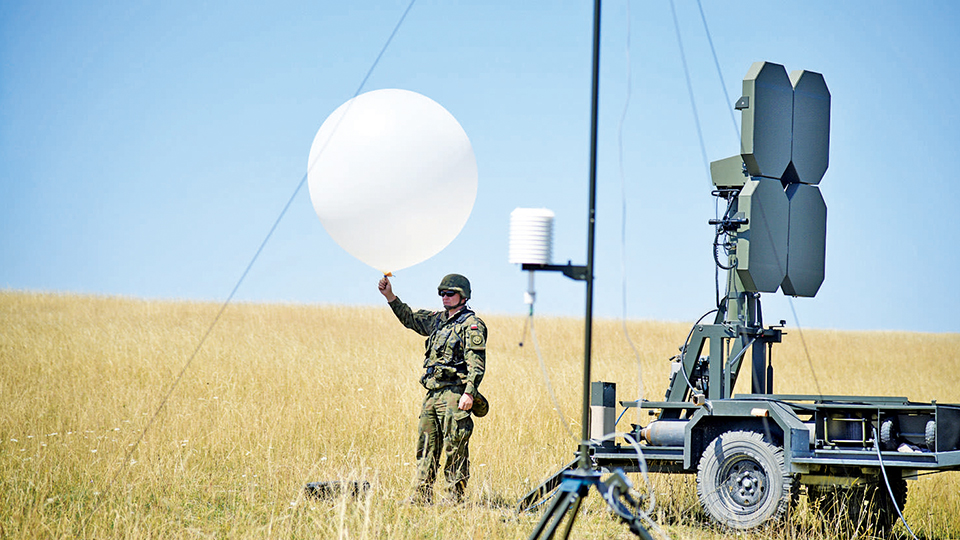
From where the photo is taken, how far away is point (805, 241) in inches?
271

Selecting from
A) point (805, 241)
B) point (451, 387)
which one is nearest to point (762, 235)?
point (805, 241)

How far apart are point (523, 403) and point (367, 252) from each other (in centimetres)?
536

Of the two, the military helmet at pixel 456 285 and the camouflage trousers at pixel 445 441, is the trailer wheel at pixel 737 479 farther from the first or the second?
the military helmet at pixel 456 285

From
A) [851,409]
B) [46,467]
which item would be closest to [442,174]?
[851,409]

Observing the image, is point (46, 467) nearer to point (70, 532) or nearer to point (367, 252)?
point (70, 532)

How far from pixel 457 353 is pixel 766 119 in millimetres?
2879

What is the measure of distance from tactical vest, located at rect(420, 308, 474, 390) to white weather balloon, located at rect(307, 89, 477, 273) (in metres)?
0.94

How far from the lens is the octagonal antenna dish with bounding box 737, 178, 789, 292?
6.51 meters

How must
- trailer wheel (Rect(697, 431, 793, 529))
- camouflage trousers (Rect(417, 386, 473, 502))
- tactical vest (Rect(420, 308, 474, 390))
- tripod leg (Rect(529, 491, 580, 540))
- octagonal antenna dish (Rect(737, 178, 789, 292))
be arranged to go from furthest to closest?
tactical vest (Rect(420, 308, 474, 390)) → camouflage trousers (Rect(417, 386, 473, 502)) → octagonal antenna dish (Rect(737, 178, 789, 292)) → trailer wheel (Rect(697, 431, 793, 529)) → tripod leg (Rect(529, 491, 580, 540))

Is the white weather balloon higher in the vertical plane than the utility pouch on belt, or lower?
higher

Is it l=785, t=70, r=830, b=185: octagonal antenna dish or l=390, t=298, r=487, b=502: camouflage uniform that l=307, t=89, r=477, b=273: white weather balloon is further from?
l=785, t=70, r=830, b=185: octagonal antenna dish

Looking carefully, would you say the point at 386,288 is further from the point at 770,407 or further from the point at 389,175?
the point at 770,407

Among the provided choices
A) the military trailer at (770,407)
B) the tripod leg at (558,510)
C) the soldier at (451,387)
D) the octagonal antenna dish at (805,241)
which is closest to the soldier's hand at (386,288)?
the soldier at (451,387)

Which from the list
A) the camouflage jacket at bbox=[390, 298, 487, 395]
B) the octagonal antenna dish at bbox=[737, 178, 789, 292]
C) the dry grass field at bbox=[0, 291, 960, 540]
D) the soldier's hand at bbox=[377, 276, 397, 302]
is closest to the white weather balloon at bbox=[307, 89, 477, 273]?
the soldier's hand at bbox=[377, 276, 397, 302]
